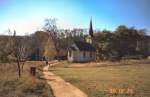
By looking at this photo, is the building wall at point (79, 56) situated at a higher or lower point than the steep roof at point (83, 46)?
lower

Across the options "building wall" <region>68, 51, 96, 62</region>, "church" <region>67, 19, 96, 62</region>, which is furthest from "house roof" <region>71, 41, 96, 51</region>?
"building wall" <region>68, 51, 96, 62</region>

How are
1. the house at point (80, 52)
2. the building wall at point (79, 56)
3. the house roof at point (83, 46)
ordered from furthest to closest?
the house roof at point (83, 46)
the house at point (80, 52)
the building wall at point (79, 56)

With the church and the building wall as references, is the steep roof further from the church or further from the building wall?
the building wall

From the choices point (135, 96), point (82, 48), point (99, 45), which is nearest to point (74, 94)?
point (135, 96)

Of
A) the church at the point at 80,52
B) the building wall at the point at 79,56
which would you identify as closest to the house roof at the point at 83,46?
the church at the point at 80,52

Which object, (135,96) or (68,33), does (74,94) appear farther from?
(68,33)

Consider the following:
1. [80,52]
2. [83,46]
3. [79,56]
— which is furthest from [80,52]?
[83,46]

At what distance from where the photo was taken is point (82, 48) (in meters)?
64.0

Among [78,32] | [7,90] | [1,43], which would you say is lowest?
→ [7,90]

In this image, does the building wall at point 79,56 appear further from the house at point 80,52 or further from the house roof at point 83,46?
the house roof at point 83,46

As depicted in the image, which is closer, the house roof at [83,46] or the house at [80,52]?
the house at [80,52]

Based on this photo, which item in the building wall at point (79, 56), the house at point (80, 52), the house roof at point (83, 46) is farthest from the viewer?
the house roof at point (83, 46)

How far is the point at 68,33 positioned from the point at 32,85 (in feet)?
253

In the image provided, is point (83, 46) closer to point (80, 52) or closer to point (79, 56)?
point (80, 52)
